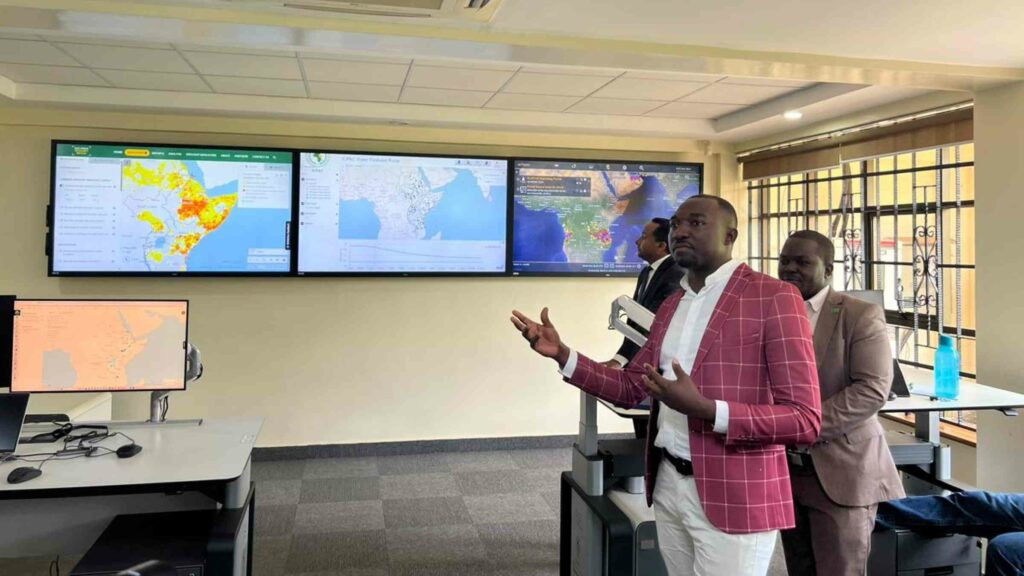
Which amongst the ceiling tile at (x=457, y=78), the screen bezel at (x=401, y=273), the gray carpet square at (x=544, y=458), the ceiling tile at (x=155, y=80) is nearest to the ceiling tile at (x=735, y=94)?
the ceiling tile at (x=457, y=78)

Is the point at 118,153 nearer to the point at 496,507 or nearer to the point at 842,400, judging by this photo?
the point at 496,507

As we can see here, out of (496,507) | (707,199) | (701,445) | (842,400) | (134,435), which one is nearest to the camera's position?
(701,445)

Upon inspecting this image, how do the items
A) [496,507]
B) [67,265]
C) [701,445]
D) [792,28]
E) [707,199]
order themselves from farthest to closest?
[67,265] < [496,507] < [792,28] < [707,199] < [701,445]

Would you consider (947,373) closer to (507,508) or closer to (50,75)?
(507,508)

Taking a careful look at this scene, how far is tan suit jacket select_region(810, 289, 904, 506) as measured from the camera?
6.67 feet

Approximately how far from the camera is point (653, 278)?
10.3ft

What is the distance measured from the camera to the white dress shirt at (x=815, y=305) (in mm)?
2174

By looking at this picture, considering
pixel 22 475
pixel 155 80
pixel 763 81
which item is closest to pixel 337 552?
pixel 22 475

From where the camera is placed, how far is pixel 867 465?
2072 mm

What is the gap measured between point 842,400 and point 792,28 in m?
1.59

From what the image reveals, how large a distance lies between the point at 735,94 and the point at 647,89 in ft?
1.83

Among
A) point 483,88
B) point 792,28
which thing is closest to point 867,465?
point 792,28

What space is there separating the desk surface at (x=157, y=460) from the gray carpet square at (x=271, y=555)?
85 cm

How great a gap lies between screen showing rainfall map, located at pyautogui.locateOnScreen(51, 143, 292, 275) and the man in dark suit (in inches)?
A: 95.6
